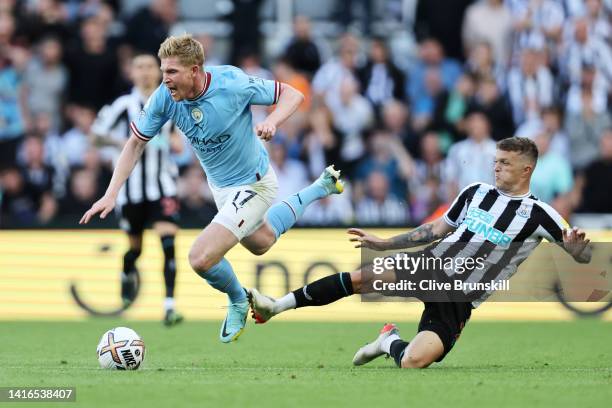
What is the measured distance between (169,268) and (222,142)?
3465 millimetres

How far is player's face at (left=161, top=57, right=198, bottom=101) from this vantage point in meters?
9.00

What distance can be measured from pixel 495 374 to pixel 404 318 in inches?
230

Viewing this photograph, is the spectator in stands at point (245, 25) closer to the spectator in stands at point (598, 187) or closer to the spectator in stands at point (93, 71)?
the spectator in stands at point (93, 71)

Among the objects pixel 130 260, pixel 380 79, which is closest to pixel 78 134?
pixel 380 79

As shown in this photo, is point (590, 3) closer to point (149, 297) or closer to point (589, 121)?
point (589, 121)

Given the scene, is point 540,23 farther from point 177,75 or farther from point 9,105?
point 177,75

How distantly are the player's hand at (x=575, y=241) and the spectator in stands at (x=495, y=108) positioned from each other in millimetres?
8450

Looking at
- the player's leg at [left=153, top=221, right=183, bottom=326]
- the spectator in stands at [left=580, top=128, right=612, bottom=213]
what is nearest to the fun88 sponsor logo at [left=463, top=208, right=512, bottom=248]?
the player's leg at [left=153, top=221, right=183, bottom=326]

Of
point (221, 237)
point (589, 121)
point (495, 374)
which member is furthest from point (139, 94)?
point (589, 121)

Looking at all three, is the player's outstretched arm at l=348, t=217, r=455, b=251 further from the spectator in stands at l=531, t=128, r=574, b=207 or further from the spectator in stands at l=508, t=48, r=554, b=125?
the spectator in stands at l=508, t=48, r=554, b=125

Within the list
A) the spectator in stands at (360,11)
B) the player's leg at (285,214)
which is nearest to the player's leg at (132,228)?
the player's leg at (285,214)

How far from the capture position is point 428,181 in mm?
16531

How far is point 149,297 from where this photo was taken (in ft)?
47.6

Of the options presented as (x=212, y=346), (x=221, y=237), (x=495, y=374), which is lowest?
(x=212, y=346)
